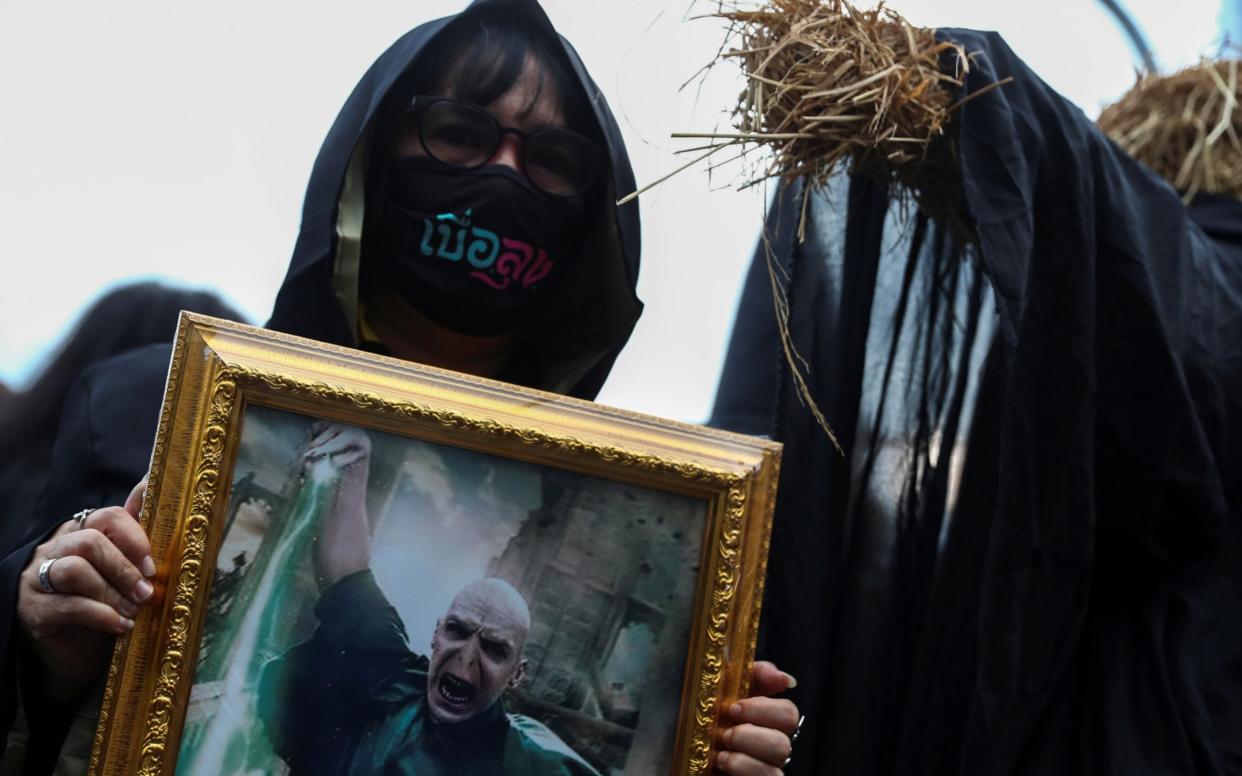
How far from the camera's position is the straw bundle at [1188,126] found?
325 cm

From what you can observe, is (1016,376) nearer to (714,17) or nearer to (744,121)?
(744,121)

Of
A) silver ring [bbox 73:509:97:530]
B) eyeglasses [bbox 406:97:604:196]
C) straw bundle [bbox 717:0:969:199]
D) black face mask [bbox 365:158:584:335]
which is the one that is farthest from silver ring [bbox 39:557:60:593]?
straw bundle [bbox 717:0:969:199]

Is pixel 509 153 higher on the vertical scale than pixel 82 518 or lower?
higher

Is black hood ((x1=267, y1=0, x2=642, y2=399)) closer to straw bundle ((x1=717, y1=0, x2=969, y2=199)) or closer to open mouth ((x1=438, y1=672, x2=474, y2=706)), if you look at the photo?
straw bundle ((x1=717, y1=0, x2=969, y2=199))

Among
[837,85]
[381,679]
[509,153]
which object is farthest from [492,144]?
[381,679]

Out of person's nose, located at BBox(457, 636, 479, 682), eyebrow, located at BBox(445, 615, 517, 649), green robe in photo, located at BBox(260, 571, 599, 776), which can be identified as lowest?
green robe in photo, located at BBox(260, 571, 599, 776)

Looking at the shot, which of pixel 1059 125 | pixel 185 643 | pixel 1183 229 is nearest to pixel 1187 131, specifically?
pixel 1183 229

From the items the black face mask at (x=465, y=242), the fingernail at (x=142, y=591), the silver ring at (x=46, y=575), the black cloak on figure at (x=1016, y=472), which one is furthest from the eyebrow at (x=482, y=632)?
the black cloak on figure at (x=1016, y=472)

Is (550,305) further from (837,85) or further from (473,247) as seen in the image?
(837,85)

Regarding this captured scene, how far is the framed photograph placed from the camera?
6.09 feet

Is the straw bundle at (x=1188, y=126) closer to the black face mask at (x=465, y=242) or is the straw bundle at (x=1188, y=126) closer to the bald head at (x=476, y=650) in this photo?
the black face mask at (x=465, y=242)

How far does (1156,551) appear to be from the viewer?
8.47 feet

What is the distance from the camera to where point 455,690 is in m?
1.92

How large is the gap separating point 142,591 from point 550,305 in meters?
1.07
